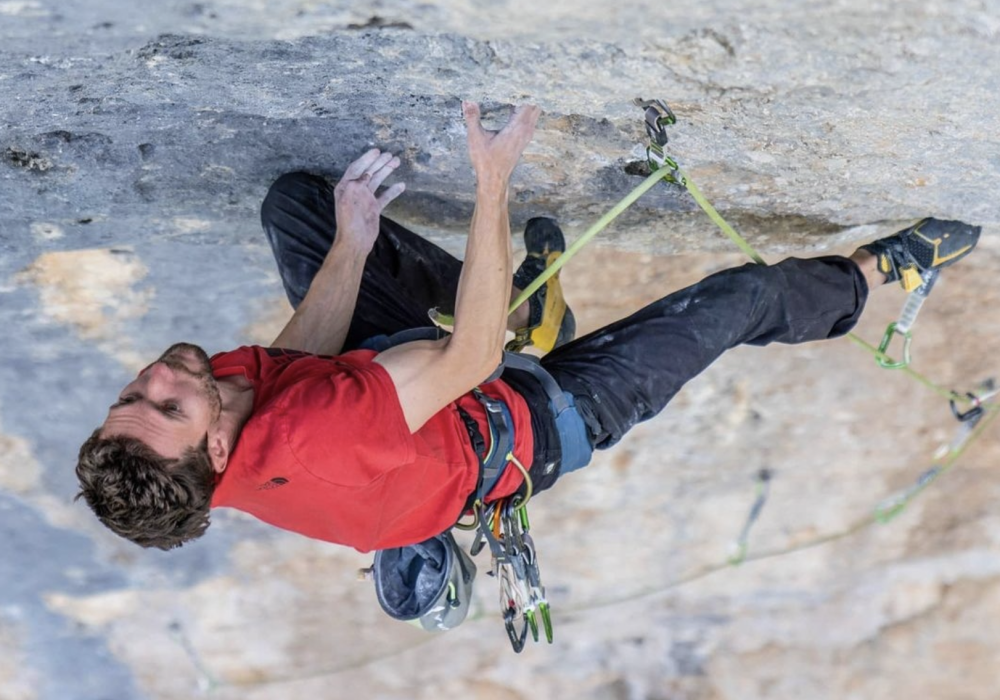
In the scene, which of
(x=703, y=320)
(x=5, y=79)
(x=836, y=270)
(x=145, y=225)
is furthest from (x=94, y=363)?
(x=836, y=270)

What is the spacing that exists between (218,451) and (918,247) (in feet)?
4.63

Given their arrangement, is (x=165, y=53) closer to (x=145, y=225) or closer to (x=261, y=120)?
(x=261, y=120)

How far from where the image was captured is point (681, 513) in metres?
3.58

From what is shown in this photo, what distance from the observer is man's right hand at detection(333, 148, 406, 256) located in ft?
6.28

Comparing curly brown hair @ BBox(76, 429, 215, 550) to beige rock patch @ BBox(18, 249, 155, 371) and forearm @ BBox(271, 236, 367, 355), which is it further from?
beige rock patch @ BBox(18, 249, 155, 371)

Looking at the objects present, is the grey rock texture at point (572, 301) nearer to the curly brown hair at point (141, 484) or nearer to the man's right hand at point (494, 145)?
the man's right hand at point (494, 145)

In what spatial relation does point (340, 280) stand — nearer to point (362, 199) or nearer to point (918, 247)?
point (362, 199)

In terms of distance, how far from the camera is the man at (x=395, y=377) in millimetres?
1464

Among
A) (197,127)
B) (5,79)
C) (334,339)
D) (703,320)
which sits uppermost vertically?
(5,79)

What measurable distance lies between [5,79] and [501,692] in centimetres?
329

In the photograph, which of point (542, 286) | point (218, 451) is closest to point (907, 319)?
point (542, 286)

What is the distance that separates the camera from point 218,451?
1479 millimetres

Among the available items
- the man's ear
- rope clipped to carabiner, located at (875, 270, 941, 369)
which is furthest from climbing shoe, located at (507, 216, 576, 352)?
the man's ear

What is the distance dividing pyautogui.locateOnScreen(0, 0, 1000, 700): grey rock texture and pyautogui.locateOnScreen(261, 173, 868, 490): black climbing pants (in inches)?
4.8
